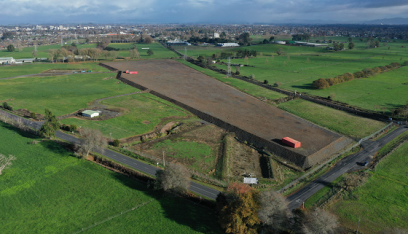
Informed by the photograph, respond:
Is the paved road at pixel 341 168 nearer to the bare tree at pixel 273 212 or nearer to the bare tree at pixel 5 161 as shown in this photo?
the bare tree at pixel 273 212

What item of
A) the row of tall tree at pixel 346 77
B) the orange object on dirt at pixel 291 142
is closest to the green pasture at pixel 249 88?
the row of tall tree at pixel 346 77

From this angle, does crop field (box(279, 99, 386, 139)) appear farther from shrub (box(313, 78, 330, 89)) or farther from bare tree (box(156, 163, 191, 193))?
bare tree (box(156, 163, 191, 193))

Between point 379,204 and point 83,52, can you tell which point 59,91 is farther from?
point 379,204

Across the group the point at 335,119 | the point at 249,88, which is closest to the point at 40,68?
the point at 249,88

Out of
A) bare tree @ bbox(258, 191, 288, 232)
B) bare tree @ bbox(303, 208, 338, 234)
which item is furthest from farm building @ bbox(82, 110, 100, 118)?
bare tree @ bbox(303, 208, 338, 234)

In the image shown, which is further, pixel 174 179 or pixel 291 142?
pixel 291 142

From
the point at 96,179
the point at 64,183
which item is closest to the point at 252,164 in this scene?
the point at 96,179

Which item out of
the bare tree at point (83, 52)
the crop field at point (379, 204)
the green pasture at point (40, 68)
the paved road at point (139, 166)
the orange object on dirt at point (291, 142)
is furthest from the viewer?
the bare tree at point (83, 52)
